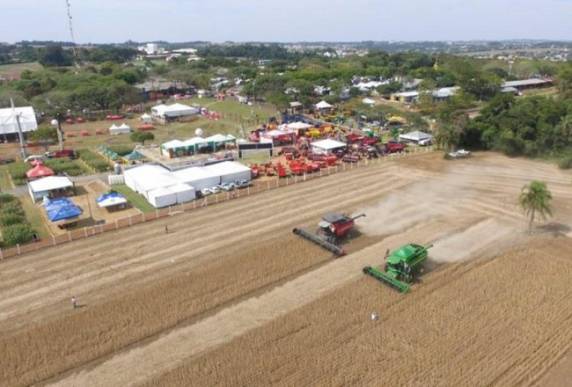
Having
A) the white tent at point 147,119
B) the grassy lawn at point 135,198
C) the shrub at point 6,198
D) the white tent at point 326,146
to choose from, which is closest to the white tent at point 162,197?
the grassy lawn at point 135,198

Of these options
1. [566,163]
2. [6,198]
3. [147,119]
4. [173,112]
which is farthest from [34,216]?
[566,163]

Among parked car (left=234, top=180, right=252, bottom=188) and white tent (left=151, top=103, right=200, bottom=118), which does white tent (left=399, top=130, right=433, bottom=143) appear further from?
white tent (left=151, top=103, right=200, bottom=118)

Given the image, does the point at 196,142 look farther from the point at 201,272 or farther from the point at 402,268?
the point at 402,268

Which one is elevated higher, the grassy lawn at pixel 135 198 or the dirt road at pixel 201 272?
the dirt road at pixel 201 272

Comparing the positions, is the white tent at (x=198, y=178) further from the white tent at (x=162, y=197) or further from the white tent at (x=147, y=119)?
the white tent at (x=147, y=119)

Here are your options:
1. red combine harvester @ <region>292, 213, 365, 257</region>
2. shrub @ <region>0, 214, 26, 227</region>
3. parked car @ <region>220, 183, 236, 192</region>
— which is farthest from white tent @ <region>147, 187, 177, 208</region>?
red combine harvester @ <region>292, 213, 365, 257</region>

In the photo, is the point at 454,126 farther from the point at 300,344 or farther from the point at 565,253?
the point at 300,344
